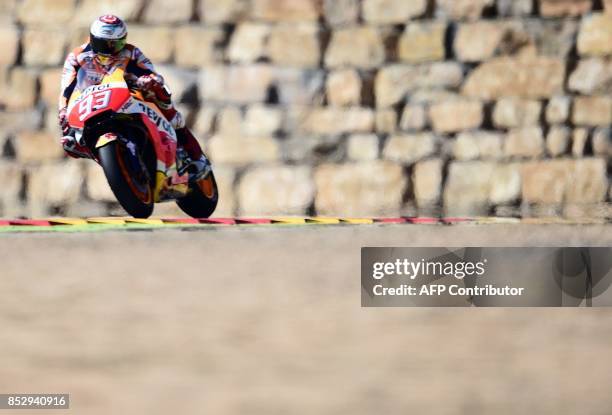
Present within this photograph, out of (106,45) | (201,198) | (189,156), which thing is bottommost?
(201,198)

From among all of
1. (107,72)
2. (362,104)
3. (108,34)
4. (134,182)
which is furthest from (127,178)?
(362,104)

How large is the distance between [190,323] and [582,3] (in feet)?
20.1

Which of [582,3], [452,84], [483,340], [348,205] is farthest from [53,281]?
[582,3]

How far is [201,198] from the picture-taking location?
8258mm

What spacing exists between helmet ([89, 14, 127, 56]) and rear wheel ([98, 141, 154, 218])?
538 millimetres

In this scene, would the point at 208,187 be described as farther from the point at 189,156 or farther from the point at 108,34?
the point at 108,34

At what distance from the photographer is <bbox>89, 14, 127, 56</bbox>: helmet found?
277 inches

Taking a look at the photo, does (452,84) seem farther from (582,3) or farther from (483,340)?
(483,340)

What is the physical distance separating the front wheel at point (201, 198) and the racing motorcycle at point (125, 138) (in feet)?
2.05

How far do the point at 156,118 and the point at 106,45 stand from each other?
47cm

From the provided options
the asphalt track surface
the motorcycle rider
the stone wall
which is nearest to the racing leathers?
the motorcycle rider

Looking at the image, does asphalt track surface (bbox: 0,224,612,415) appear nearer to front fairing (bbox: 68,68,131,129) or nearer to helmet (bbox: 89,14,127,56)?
front fairing (bbox: 68,68,131,129)

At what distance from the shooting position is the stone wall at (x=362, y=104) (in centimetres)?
973

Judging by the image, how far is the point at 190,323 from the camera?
4629mm
